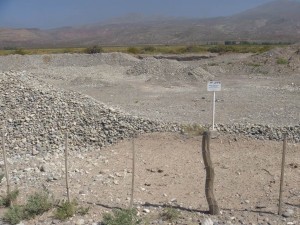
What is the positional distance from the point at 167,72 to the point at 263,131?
15831mm

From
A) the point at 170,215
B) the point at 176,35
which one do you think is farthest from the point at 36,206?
the point at 176,35

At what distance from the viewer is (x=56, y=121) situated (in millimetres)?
11266

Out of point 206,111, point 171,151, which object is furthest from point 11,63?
point 171,151

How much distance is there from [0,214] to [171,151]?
4566 millimetres

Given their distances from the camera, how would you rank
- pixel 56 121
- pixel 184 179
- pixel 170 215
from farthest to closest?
pixel 56 121
pixel 184 179
pixel 170 215

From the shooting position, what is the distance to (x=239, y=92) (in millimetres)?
20234

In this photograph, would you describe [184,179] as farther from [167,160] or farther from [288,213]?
[288,213]

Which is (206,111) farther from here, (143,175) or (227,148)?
(143,175)

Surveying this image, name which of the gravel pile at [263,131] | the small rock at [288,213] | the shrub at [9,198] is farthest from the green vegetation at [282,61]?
the shrub at [9,198]

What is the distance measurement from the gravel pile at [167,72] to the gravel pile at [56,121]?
39.3 ft

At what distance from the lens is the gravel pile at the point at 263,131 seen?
11143mm

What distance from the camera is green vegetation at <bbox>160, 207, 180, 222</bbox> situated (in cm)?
646

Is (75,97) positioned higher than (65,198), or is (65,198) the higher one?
(75,97)

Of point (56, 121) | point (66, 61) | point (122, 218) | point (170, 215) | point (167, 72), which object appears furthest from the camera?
point (66, 61)
